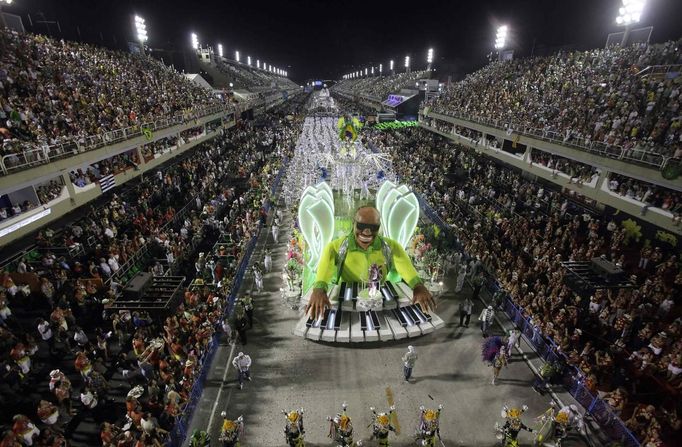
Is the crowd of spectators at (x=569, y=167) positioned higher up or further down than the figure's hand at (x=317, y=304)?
higher up

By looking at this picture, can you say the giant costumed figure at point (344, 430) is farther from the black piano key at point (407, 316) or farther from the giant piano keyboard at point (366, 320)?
the black piano key at point (407, 316)

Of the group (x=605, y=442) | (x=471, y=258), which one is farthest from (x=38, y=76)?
(x=605, y=442)

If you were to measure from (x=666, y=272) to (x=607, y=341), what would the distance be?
12.1 feet

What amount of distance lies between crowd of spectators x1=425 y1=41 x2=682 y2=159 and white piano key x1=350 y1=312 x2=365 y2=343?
12807 mm

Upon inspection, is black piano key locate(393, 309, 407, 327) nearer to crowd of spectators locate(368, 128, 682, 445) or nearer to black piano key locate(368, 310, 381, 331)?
black piano key locate(368, 310, 381, 331)

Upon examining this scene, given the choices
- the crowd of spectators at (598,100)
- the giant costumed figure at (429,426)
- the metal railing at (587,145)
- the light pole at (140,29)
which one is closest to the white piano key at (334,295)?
the giant costumed figure at (429,426)

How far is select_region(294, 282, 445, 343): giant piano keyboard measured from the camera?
11.5 metres

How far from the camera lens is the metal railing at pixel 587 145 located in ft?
44.2

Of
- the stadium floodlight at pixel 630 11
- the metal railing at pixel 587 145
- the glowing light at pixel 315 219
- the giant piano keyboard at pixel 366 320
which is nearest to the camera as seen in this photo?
the giant piano keyboard at pixel 366 320

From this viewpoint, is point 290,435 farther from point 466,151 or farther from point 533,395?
point 466,151

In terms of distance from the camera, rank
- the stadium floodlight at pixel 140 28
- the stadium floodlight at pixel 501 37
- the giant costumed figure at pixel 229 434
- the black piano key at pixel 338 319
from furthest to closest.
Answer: the stadium floodlight at pixel 140 28 → the stadium floodlight at pixel 501 37 → the black piano key at pixel 338 319 → the giant costumed figure at pixel 229 434

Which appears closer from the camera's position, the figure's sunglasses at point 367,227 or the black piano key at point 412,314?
the figure's sunglasses at point 367,227

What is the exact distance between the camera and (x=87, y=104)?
791 inches

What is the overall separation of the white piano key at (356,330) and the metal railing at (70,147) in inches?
494
